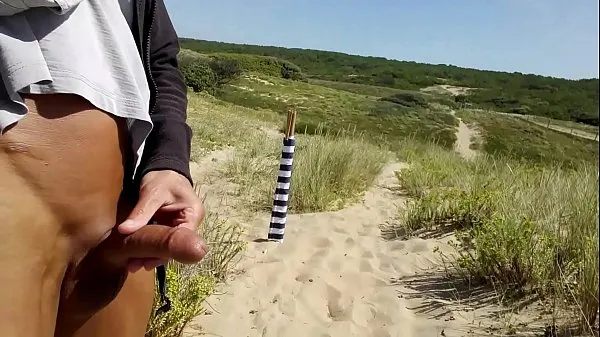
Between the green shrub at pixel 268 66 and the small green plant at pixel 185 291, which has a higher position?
the small green plant at pixel 185 291

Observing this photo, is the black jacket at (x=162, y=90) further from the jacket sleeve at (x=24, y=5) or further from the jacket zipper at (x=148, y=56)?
the jacket sleeve at (x=24, y=5)

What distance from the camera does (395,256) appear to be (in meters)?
4.80

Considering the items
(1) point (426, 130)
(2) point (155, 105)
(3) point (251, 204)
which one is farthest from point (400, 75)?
(2) point (155, 105)

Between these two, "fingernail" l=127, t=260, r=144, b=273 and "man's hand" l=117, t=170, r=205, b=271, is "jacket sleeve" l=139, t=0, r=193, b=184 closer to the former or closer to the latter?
"man's hand" l=117, t=170, r=205, b=271

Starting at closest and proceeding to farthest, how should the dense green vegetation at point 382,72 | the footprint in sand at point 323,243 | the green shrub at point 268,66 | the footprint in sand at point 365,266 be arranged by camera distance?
A: 1. the footprint in sand at point 365,266
2. the footprint in sand at point 323,243
3. the green shrub at point 268,66
4. the dense green vegetation at point 382,72

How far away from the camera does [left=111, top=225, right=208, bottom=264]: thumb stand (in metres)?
0.83

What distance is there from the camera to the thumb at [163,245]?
2.73ft

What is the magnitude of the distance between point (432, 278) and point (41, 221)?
11.8 feet

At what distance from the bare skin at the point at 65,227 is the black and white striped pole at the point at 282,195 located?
161 inches

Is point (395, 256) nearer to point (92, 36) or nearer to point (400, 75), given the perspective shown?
point (92, 36)

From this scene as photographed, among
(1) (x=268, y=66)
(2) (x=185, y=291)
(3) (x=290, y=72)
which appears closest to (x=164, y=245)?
(2) (x=185, y=291)

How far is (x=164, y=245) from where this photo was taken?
2.83ft

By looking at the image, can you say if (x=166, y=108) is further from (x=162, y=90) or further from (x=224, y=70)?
(x=224, y=70)

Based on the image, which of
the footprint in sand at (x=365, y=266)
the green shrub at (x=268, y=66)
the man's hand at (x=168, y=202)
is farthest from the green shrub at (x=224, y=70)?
the man's hand at (x=168, y=202)
